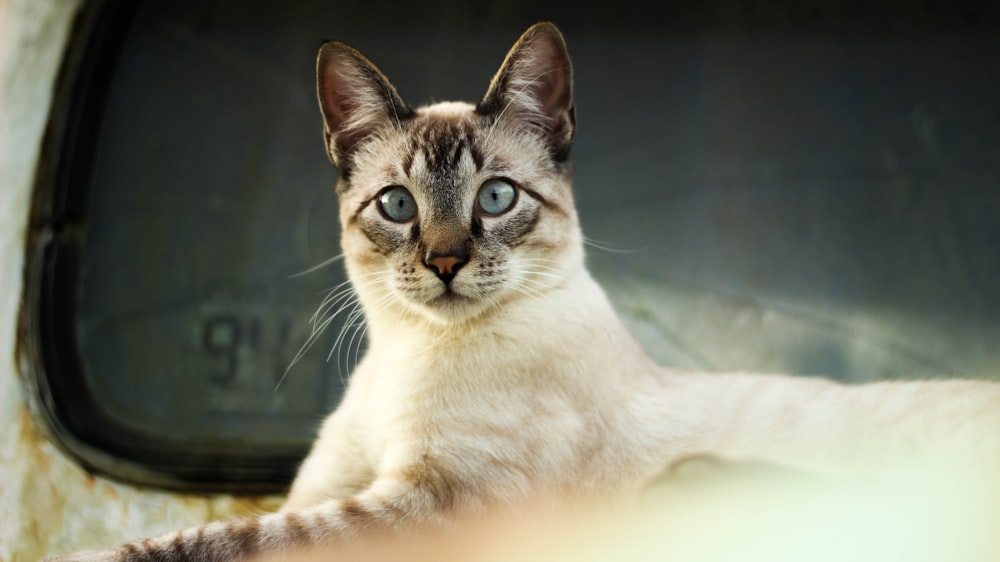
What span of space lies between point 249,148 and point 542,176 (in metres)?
0.96

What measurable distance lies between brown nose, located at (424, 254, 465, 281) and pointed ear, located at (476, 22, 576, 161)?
0.96ft

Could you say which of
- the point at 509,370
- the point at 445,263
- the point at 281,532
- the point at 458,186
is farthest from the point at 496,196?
the point at 281,532

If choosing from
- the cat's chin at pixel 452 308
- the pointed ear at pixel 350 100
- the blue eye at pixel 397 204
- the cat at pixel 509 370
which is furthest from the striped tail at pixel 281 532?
the pointed ear at pixel 350 100

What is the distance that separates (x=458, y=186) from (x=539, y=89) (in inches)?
9.1

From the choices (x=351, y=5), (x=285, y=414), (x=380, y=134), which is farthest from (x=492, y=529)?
Answer: (x=351, y=5)

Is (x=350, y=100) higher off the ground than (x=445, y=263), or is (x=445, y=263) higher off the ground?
(x=350, y=100)

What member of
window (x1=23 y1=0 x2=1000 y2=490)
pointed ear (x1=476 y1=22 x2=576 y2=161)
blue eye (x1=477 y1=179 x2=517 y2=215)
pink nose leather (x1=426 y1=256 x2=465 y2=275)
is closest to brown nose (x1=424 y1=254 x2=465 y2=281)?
pink nose leather (x1=426 y1=256 x2=465 y2=275)

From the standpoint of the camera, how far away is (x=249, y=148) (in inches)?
82.8

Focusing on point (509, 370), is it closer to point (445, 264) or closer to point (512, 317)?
point (512, 317)

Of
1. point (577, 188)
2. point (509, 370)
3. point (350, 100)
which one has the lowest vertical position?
point (509, 370)

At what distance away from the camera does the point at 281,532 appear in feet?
3.83

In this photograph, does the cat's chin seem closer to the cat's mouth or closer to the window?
the cat's mouth

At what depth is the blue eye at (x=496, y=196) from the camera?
1.39 m

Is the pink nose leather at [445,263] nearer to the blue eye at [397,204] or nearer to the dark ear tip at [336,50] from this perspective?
the blue eye at [397,204]
